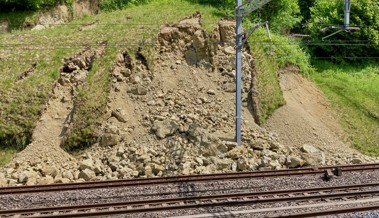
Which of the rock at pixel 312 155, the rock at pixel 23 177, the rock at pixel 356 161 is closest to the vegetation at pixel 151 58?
the rock at pixel 356 161

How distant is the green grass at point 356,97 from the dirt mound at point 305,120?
2.28 ft

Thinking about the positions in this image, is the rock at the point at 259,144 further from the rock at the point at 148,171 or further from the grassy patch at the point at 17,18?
the grassy patch at the point at 17,18

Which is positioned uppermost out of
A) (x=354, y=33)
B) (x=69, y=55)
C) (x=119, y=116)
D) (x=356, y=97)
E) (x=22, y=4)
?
(x=22, y=4)

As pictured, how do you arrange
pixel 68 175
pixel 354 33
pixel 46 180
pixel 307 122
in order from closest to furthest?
pixel 46 180 → pixel 68 175 → pixel 307 122 → pixel 354 33

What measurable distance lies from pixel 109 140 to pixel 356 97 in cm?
1425

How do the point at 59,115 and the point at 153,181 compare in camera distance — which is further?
the point at 59,115

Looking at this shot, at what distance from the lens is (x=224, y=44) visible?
70.6ft

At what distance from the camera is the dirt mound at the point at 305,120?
18.6 meters

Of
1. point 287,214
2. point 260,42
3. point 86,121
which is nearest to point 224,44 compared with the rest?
point 260,42

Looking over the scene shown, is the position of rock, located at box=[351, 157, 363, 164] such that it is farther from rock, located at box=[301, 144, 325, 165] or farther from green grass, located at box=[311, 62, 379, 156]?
green grass, located at box=[311, 62, 379, 156]

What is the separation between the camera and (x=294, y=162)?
1641 cm

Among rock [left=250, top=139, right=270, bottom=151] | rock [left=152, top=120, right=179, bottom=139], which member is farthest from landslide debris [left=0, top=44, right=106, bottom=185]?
rock [left=250, top=139, right=270, bottom=151]

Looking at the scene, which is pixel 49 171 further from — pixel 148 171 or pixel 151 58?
pixel 151 58

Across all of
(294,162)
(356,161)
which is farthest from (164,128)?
(356,161)
